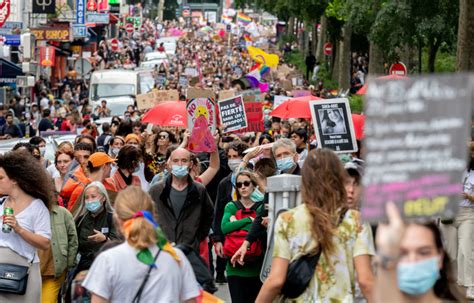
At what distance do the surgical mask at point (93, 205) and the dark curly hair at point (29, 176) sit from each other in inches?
46.0

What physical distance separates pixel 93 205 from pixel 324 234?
3708 millimetres

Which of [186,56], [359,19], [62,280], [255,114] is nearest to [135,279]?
[62,280]

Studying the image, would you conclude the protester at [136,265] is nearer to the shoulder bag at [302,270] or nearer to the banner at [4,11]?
the shoulder bag at [302,270]

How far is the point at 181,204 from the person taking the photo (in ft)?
34.5

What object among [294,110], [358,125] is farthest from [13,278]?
[294,110]

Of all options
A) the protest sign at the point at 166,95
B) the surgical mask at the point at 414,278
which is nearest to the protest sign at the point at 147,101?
the protest sign at the point at 166,95

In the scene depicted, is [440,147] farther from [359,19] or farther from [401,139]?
[359,19]

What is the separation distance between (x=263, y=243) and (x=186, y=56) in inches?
3448

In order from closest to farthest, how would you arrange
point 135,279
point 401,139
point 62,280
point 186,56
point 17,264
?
→ point 401,139, point 135,279, point 17,264, point 62,280, point 186,56

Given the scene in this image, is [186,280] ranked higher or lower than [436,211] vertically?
lower

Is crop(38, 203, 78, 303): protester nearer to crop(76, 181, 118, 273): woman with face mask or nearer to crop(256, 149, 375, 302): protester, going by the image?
crop(76, 181, 118, 273): woman with face mask

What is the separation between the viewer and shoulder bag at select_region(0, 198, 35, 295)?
8.70 meters

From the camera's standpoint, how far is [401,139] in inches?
188

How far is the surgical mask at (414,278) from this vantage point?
4.93 metres
